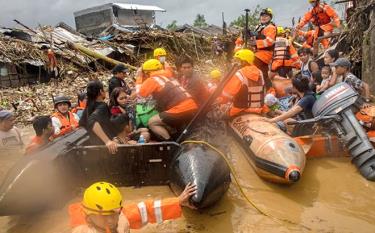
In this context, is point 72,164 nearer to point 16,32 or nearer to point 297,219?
point 297,219

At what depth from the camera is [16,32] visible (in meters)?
14.9

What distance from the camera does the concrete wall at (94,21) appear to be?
2616cm

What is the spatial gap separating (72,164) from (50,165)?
1.18 feet

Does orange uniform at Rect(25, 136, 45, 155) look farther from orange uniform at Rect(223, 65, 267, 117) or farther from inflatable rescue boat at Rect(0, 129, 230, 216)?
orange uniform at Rect(223, 65, 267, 117)

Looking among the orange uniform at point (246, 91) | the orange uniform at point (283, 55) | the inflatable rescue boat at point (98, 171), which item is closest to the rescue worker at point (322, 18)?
the orange uniform at point (283, 55)

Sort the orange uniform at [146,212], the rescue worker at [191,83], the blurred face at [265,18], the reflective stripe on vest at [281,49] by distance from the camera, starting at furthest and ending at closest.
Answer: the reflective stripe on vest at [281,49] < the blurred face at [265,18] < the rescue worker at [191,83] < the orange uniform at [146,212]

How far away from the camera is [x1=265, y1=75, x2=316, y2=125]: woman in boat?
6184mm

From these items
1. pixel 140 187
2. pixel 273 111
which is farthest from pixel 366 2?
pixel 140 187

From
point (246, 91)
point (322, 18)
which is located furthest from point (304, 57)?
point (246, 91)

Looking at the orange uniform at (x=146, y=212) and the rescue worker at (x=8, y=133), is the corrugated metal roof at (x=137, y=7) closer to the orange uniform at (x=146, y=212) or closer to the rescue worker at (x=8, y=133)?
the rescue worker at (x=8, y=133)

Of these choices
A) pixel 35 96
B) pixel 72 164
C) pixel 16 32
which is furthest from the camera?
pixel 16 32

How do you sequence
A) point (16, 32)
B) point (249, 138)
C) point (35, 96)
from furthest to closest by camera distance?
point (16, 32) → point (35, 96) → point (249, 138)

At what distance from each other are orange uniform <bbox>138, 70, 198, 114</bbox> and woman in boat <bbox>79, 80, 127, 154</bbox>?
26.1 inches

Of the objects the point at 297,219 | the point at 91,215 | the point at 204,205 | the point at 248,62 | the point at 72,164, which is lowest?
the point at 297,219
